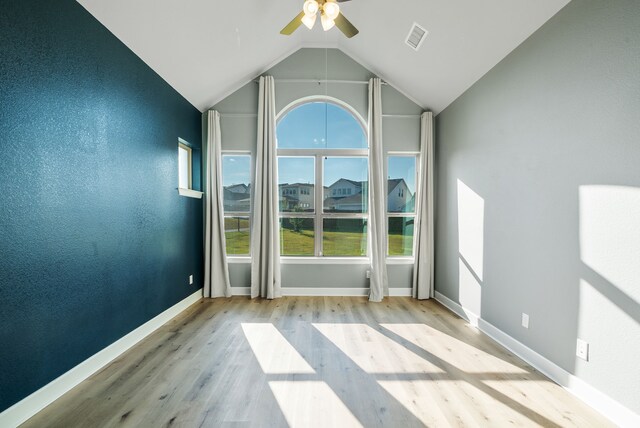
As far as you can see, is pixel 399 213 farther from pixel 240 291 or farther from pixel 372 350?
pixel 240 291

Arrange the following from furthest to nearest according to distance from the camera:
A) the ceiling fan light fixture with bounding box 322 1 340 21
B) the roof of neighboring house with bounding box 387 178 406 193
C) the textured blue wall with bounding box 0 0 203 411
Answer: the roof of neighboring house with bounding box 387 178 406 193, the ceiling fan light fixture with bounding box 322 1 340 21, the textured blue wall with bounding box 0 0 203 411

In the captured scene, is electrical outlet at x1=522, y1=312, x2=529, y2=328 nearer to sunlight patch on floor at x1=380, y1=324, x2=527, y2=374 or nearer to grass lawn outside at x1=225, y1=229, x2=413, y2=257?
sunlight patch on floor at x1=380, y1=324, x2=527, y2=374

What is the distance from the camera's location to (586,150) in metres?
1.97

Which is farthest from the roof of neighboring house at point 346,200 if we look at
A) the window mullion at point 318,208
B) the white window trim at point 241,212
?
the white window trim at point 241,212

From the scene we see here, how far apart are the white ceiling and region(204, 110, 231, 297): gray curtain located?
0.49 metres

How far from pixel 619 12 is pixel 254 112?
3827 millimetres

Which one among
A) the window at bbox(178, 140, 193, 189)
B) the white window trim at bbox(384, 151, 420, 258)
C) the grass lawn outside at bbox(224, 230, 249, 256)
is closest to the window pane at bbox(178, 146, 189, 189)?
the window at bbox(178, 140, 193, 189)

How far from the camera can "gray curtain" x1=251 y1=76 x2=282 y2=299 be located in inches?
168

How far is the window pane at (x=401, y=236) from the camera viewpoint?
4.55 meters

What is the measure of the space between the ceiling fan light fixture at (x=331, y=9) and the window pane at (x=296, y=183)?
7.86 feet

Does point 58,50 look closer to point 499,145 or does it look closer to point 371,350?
point 371,350

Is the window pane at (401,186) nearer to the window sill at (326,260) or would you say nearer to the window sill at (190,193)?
the window sill at (326,260)

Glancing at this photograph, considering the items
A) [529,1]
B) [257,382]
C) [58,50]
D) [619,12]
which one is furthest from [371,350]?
[58,50]

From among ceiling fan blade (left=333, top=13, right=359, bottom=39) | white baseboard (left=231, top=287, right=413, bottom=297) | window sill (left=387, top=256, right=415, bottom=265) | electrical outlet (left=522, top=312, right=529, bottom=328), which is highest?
ceiling fan blade (left=333, top=13, right=359, bottom=39)
